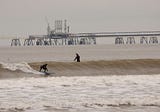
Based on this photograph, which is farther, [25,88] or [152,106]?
[25,88]

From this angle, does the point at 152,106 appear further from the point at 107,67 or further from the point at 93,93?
the point at 107,67

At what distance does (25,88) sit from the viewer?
21344 millimetres

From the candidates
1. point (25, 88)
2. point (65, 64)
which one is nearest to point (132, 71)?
point (65, 64)

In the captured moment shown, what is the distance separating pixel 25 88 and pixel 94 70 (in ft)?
52.0

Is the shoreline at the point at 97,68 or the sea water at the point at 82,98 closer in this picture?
the sea water at the point at 82,98

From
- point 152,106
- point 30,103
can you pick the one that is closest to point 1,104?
point 30,103

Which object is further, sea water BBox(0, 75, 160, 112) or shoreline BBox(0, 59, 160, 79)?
shoreline BBox(0, 59, 160, 79)

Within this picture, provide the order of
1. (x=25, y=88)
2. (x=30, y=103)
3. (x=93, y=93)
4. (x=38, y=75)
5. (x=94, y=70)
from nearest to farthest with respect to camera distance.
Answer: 1. (x=30, y=103)
2. (x=93, y=93)
3. (x=25, y=88)
4. (x=38, y=75)
5. (x=94, y=70)

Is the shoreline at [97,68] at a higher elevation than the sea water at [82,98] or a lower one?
lower

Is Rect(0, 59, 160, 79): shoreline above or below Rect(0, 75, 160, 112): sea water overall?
below

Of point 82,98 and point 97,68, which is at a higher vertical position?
point 82,98

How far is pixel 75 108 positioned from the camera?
50.8 ft

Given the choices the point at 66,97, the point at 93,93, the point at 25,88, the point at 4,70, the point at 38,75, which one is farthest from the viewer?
the point at 4,70

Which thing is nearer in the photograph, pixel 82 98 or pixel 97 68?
pixel 82 98
